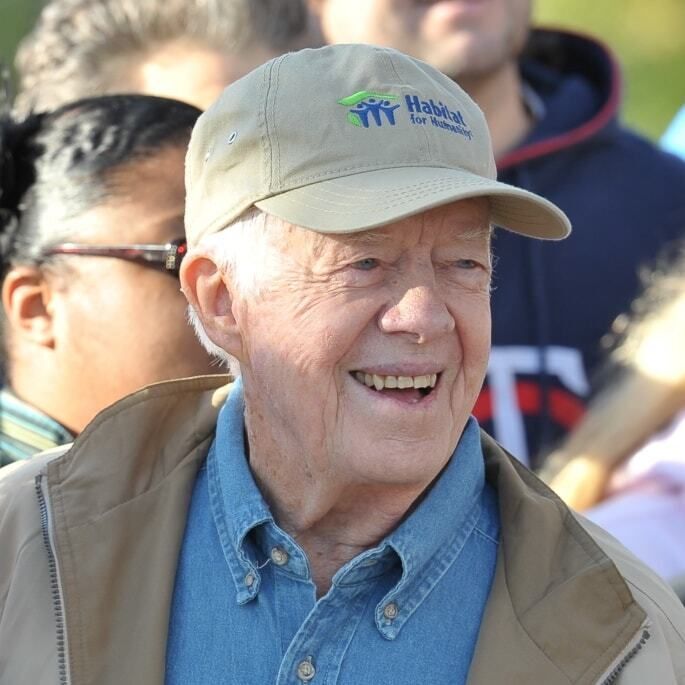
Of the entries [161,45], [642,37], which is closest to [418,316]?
[161,45]

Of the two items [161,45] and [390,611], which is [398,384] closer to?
[390,611]

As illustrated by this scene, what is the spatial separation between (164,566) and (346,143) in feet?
2.35

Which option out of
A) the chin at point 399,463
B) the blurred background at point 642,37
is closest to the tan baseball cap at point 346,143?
the chin at point 399,463

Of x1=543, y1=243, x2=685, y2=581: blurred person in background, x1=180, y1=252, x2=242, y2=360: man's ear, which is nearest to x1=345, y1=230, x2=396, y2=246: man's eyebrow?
x1=180, y1=252, x2=242, y2=360: man's ear

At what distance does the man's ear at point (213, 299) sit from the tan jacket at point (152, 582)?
0.20 metres

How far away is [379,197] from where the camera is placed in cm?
203

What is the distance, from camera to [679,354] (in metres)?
3.52

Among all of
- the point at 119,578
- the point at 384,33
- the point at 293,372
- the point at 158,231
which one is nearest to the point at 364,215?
the point at 293,372

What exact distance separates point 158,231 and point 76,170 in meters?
0.22

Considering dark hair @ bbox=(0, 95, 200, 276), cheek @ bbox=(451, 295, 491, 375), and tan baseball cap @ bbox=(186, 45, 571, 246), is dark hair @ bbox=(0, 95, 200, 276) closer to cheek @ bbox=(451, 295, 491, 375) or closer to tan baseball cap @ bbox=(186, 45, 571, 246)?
tan baseball cap @ bbox=(186, 45, 571, 246)

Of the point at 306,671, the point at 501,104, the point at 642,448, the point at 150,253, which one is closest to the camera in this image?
the point at 306,671

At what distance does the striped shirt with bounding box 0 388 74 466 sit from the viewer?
2.78 m

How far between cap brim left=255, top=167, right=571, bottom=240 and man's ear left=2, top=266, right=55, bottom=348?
0.89 m

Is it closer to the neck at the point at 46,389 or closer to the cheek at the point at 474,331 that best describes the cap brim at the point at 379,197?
the cheek at the point at 474,331
